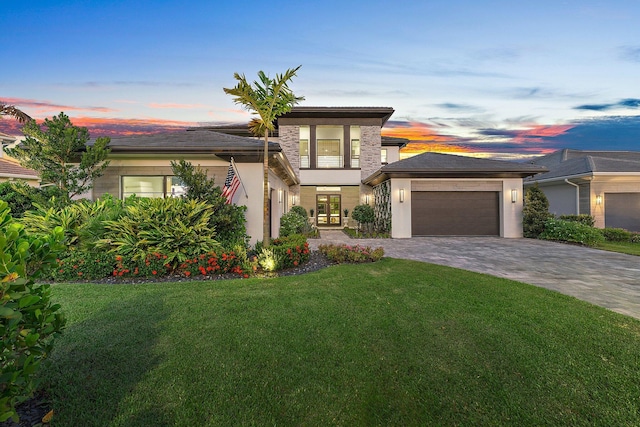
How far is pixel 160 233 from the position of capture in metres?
6.07

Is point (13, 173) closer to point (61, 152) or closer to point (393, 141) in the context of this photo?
point (61, 152)

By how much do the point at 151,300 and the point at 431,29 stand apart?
1384 cm

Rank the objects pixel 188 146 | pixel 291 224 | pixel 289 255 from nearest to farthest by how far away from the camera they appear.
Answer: pixel 289 255, pixel 188 146, pixel 291 224

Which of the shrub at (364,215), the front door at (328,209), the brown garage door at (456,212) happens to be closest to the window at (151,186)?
the shrub at (364,215)

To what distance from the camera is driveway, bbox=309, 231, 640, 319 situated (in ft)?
16.5

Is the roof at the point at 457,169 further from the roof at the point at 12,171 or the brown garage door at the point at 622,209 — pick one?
the roof at the point at 12,171

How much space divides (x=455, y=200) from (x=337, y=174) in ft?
26.3

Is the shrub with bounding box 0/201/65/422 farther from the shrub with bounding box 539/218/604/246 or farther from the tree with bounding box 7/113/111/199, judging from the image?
the shrub with bounding box 539/218/604/246

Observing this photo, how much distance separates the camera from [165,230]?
6.16 metres

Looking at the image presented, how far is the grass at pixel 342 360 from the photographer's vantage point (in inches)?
83.1

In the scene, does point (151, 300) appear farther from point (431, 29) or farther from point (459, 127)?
point (459, 127)

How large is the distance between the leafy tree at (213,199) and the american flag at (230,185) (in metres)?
0.24

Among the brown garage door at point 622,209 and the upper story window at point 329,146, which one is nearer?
the brown garage door at point 622,209

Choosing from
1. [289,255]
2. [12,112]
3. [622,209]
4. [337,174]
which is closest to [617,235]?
[622,209]
